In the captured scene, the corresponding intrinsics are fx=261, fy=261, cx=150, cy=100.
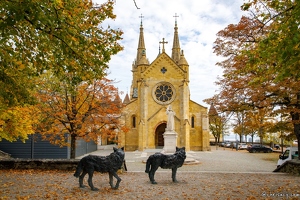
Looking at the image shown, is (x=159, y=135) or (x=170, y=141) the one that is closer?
(x=170, y=141)

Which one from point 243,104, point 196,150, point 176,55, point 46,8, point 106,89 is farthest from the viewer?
point 176,55

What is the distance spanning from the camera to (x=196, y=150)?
123 ft

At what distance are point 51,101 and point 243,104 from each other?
1125 cm

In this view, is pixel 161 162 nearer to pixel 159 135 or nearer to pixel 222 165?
pixel 222 165

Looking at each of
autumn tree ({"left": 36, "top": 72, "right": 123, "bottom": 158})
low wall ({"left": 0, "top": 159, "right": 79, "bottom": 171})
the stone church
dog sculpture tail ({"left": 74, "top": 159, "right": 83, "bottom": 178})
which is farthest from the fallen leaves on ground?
the stone church

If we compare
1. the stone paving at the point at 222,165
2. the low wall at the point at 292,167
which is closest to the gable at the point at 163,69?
the stone paving at the point at 222,165

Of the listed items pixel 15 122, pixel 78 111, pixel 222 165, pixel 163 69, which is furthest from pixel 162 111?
pixel 15 122

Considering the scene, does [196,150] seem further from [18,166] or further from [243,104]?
[18,166]

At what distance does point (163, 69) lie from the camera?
128 ft

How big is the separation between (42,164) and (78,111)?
12.1 feet

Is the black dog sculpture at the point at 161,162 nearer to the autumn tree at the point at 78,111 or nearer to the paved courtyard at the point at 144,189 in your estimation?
the paved courtyard at the point at 144,189

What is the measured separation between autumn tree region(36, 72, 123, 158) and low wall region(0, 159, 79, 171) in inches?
79.9

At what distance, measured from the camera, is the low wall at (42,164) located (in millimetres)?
13562

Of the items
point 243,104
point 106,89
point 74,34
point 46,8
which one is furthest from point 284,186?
point 106,89
